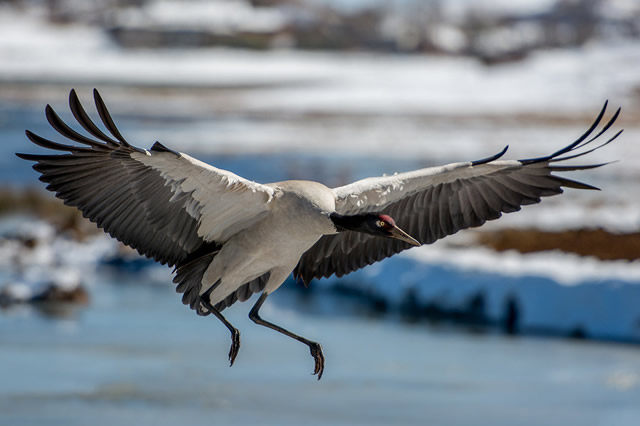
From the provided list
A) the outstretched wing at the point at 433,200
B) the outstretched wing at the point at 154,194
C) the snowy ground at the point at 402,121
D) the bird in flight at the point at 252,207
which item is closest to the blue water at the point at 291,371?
the snowy ground at the point at 402,121

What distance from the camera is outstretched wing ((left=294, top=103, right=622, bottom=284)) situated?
22.5ft

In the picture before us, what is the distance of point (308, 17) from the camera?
86312 millimetres

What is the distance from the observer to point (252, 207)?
6543mm

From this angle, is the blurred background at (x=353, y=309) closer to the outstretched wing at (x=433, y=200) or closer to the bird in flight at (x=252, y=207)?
the outstretched wing at (x=433, y=200)

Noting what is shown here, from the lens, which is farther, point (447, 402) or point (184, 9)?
point (184, 9)

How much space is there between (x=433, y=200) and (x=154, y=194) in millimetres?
1903

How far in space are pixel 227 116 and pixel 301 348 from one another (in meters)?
20.1

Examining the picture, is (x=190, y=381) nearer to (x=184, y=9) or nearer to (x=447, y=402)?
(x=447, y=402)

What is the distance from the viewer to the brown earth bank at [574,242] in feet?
41.8

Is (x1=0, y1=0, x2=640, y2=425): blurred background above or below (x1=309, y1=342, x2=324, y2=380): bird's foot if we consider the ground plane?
above

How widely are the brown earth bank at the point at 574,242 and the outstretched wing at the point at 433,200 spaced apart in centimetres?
560

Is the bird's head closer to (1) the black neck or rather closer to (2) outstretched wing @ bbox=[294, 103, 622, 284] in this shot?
(1) the black neck

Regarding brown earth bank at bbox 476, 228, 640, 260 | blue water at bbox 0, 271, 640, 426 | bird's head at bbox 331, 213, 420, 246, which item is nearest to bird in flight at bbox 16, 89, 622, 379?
bird's head at bbox 331, 213, 420, 246

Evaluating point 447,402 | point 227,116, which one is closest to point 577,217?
point 447,402
